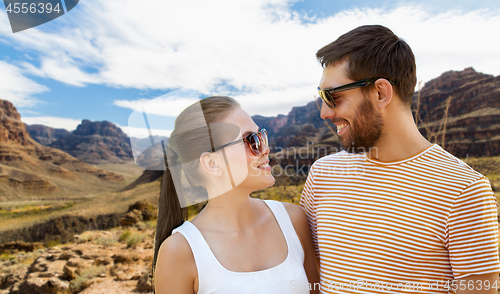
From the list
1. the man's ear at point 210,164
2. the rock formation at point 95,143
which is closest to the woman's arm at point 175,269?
the man's ear at point 210,164

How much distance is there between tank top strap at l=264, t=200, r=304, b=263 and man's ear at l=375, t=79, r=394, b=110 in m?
1.05

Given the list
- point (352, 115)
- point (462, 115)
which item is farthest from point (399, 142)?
point (462, 115)

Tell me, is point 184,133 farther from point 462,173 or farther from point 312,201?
point 462,173

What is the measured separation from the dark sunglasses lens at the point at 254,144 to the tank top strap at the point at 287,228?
415 mm

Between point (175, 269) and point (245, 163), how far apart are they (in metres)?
0.82

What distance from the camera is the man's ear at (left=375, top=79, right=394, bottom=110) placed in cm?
208

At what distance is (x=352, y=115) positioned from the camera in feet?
7.12

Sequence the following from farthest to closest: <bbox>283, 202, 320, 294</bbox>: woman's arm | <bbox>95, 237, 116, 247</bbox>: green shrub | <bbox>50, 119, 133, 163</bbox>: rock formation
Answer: <bbox>50, 119, 133, 163</bbox>: rock formation → <bbox>95, 237, 116, 247</bbox>: green shrub → <bbox>283, 202, 320, 294</bbox>: woman's arm

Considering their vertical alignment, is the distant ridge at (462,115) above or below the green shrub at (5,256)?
above

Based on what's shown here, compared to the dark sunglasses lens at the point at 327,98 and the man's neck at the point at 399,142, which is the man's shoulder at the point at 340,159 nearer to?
the man's neck at the point at 399,142

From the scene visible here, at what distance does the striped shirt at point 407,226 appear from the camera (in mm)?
1562

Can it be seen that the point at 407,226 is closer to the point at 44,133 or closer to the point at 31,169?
the point at 31,169

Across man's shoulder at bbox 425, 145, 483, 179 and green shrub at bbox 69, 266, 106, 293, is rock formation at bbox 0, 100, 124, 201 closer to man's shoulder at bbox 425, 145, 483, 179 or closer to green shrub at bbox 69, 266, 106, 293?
green shrub at bbox 69, 266, 106, 293

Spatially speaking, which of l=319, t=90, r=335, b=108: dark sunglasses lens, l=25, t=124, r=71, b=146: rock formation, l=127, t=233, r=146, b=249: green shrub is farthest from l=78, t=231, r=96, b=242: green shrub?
l=25, t=124, r=71, b=146: rock formation
